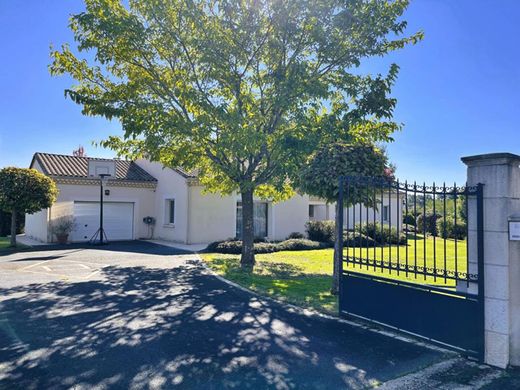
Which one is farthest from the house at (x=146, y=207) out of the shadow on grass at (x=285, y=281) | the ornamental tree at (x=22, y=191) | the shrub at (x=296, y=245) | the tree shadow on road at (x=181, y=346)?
the tree shadow on road at (x=181, y=346)

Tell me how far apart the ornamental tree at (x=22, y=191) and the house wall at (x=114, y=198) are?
2.41 meters

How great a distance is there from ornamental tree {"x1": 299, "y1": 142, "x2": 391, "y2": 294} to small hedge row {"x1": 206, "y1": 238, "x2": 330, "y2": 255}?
8.13m

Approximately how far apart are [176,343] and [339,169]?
4.78 meters

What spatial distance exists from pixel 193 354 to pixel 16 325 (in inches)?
127

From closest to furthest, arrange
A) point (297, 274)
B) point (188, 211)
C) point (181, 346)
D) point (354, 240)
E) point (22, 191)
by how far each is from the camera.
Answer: point (181, 346) → point (354, 240) → point (297, 274) → point (22, 191) → point (188, 211)

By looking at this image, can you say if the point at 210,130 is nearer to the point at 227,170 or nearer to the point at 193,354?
the point at 227,170

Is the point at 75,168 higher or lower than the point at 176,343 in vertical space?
higher

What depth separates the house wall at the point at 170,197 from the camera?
1897 centimetres

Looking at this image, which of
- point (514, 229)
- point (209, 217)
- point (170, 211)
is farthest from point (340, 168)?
point (170, 211)

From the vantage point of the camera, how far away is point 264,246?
55.9ft

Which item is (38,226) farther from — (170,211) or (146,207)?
(170,211)

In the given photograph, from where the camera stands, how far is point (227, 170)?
A: 1192cm

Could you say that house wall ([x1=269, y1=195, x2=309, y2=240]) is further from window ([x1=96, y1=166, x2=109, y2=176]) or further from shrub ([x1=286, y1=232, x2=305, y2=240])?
window ([x1=96, y1=166, x2=109, y2=176])

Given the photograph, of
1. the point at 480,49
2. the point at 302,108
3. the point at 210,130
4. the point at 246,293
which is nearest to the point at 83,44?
the point at 210,130
